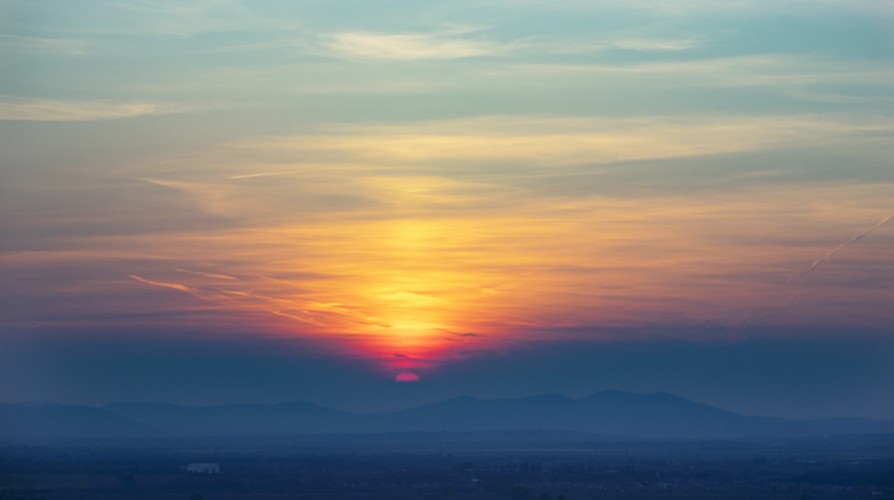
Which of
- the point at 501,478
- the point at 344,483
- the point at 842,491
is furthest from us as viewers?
the point at 501,478

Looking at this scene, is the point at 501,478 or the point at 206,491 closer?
the point at 206,491

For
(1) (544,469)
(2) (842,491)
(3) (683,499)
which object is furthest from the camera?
(1) (544,469)

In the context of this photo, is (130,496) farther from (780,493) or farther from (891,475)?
(891,475)

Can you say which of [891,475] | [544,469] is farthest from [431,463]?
[891,475]

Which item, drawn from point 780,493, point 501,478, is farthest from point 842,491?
point 501,478

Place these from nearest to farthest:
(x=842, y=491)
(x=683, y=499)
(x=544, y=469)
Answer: (x=683, y=499), (x=842, y=491), (x=544, y=469)

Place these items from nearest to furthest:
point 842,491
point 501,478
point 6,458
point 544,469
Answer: point 842,491, point 501,478, point 544,469, point 6,458

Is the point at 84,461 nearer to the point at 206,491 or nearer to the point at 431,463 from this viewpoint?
the point at 431,463

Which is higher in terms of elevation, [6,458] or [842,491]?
[6,458]

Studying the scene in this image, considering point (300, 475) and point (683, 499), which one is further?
point (300, 475)
